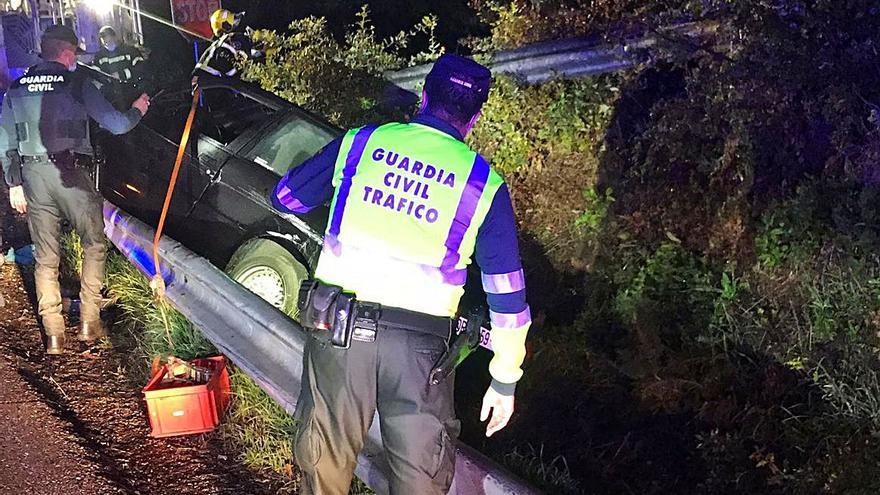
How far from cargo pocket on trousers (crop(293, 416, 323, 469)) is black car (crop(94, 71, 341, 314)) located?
A: 2.26 m

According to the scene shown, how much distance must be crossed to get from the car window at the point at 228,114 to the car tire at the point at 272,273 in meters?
1.02

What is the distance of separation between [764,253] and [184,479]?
10.5 feet

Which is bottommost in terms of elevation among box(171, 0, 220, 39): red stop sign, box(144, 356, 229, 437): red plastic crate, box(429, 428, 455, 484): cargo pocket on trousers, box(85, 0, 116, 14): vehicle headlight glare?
box(144, 356, 229, 437): red plastic crate

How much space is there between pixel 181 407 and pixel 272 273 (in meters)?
1.39

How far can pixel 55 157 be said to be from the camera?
15.1 feet

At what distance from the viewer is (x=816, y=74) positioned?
3.78 meters

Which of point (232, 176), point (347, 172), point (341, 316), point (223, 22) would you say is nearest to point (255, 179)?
point (232, 176)

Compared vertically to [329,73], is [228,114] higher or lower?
lower

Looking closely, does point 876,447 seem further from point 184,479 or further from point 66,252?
point 66,252

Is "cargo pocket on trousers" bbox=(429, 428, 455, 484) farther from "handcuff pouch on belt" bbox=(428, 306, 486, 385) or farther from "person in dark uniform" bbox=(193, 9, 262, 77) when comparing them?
"person in dark uniform" bbox=(193, 9, 262, 77)

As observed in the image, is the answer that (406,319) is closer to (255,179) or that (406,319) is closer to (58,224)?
(255,179)

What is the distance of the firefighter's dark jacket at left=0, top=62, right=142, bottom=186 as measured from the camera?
4.57 meters

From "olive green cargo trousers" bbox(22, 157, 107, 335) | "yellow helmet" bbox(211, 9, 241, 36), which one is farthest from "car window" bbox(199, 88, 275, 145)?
"yellow helmet" bbox(211, 9, 241, 36)

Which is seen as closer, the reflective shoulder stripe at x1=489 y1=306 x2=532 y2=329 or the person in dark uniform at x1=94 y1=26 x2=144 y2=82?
the reflective shoulder stripe at x1=489 y1=306 x2=532 y2=329
